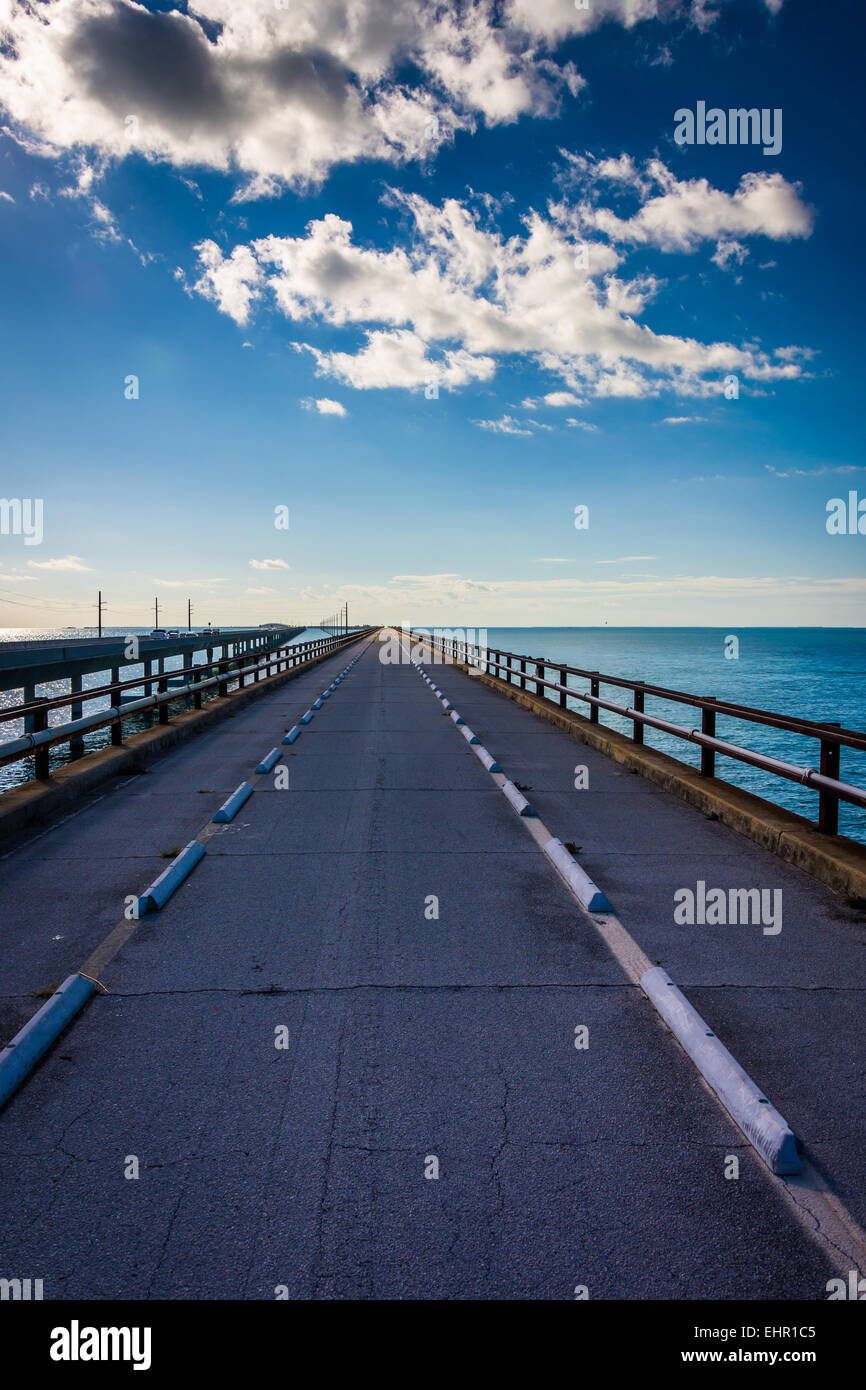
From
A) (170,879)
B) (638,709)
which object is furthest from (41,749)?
(638,709)

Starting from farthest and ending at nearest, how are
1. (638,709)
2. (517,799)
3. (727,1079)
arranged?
(638,709)
(517,799)
(727,1079)

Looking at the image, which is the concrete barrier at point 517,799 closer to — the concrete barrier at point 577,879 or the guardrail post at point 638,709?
the concrete barrier at point 577,879

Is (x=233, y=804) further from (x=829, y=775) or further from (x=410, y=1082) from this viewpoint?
(x=829, y=775)

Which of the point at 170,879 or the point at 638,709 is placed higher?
the point at 638,709

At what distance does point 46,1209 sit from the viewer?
2.75 meters

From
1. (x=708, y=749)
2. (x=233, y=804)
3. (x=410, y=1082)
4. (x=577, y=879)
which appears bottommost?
(x=410, y=1082)

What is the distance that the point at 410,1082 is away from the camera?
3498 millimetres

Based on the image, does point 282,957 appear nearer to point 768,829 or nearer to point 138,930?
point 138,930

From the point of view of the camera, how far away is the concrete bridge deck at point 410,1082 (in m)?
2.54

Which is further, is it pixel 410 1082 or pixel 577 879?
pixel 577 879

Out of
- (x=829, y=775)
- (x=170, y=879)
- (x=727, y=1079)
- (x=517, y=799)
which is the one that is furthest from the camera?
(x=517, y=799)
